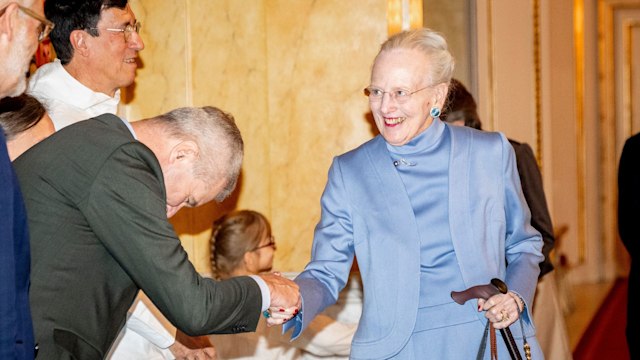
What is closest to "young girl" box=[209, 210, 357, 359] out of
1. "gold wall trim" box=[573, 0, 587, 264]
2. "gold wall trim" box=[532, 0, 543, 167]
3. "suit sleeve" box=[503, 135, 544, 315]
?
"suit sleeve" box=[503, 135, 544, 315]

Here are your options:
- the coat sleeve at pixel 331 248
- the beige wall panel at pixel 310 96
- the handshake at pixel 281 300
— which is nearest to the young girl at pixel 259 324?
the beige wall panel at pixel 310 96

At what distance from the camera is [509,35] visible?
8.35 metres

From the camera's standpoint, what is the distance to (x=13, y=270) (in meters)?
2.07

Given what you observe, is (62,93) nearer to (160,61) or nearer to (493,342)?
(160,61)

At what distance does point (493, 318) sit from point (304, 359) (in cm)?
165

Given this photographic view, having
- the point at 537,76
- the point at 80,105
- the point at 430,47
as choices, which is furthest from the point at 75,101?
the point at 537,76

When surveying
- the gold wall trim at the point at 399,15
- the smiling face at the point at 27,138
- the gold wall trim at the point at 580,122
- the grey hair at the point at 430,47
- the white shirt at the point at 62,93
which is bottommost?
the gold wall trim at the point at 580,122

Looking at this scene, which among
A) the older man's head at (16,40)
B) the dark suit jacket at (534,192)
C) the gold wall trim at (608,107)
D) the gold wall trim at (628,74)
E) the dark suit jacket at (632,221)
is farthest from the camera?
the gold wall trim at (628,74)

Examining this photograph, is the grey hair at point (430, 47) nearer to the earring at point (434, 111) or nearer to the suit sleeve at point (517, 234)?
the earring at point (434, 111)

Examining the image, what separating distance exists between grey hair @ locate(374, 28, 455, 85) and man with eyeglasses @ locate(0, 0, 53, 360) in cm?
119

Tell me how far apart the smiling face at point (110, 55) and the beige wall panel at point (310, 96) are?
119 centimetres

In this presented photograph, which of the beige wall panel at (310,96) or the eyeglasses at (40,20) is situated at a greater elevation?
the eyeglasses at (40,20)

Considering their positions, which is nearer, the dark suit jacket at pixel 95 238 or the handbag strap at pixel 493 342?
the dark suit jacket at pixel 95 238

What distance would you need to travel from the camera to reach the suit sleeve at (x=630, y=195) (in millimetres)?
5090
